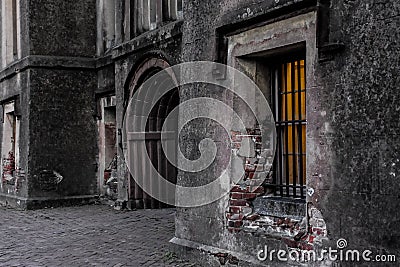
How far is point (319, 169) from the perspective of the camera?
17.6ft

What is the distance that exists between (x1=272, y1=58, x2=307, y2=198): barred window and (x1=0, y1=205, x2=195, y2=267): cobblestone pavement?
175 centimetres

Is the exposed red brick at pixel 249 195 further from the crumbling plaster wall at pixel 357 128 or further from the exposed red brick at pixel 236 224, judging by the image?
the crumbling plaster wall at pixel 357 128

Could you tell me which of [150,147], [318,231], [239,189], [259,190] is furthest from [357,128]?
[150,147]

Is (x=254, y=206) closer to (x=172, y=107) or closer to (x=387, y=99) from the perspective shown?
(x=387, y=99)

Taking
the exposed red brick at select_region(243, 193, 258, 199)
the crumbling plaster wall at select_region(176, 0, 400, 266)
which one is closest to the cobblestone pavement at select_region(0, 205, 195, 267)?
the exposed red brick at select_region(243, 193, 258, 199)

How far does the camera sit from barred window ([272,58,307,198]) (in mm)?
6117

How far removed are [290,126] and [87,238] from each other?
455 centimetres

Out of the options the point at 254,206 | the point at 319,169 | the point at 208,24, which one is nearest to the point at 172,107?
the point at 208,24

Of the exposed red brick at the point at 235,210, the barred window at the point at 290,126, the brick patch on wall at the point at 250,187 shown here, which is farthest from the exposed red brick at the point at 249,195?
the barred window at the point at 290,126

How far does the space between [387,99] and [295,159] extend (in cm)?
171

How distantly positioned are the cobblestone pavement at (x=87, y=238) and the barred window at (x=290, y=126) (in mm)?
1752

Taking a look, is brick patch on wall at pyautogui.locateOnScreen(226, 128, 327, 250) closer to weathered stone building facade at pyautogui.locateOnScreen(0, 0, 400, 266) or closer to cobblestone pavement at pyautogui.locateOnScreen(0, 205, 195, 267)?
weathered stone building facade at pyautogui.locateOnScreen(0, 0, 400, 266)

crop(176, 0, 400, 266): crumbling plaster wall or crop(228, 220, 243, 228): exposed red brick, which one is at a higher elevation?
crop(176, 0, 400, 266): crumbling plaster wall

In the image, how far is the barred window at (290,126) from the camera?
6.12 meters
